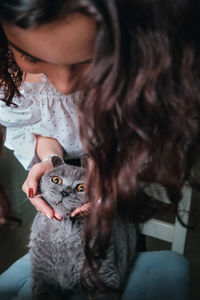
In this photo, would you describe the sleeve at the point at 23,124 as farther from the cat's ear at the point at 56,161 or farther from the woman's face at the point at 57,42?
the woman's face at the point at 57,42

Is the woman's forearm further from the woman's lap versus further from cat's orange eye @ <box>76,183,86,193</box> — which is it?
the woman's lap

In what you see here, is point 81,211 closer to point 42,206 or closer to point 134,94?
A: point 42,206

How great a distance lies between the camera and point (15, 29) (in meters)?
0.29

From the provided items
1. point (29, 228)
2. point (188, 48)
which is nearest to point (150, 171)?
point (188, 48)

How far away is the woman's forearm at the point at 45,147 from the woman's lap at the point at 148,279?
25 cm

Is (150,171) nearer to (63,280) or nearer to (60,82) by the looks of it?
(60,82)

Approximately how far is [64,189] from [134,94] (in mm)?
307

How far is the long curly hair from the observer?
261mm

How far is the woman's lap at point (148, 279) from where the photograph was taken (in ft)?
1.85

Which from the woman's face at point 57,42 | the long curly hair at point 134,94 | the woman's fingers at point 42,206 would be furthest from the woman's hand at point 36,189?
the woman's face at point 57,42

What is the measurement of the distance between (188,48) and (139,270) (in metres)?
0.50

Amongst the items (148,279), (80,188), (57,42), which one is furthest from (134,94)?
(148,279)

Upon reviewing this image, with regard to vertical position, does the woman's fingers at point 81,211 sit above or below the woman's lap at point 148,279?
above

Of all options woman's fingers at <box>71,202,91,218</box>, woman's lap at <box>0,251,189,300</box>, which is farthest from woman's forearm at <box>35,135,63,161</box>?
woman's lap at <box>0,251,189,300</box>
